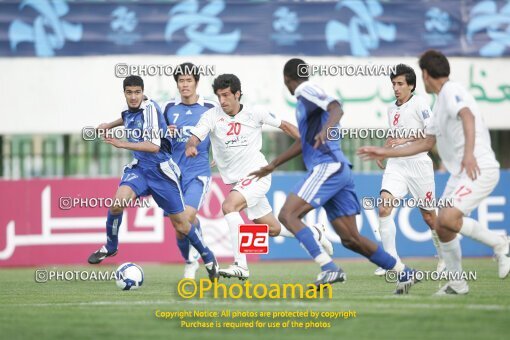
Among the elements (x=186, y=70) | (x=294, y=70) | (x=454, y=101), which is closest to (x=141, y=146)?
(x=186, y=70)

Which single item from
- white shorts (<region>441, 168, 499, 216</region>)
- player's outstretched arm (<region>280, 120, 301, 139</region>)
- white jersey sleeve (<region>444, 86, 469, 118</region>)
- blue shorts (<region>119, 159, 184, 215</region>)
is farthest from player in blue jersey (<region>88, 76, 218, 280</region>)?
white jersey sleeve (<region>444, 86, 469, 118</region>)

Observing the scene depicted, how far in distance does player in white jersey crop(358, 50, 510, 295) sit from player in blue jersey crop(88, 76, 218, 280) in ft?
12.1

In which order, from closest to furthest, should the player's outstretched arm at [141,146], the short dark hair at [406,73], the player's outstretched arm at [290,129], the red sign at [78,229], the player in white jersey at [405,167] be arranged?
the player's outstretched arm at [141,146] < the player's outstretched arm at [290,129] < the short dark hair at [406,73] < the player in white jersey at [405,167] < the red sign at [78,229]

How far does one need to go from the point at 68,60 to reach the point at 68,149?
83.7 inches

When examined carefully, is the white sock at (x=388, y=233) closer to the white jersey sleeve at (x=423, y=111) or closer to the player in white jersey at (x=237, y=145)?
the white jersey sleeve at (x=423, y=111)

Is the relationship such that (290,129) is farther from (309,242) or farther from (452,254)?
(452,254)

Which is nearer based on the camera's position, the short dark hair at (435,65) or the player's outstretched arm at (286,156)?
the short dark hair at (435,65)

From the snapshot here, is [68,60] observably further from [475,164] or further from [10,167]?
[475,164]

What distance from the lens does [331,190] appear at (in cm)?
1005

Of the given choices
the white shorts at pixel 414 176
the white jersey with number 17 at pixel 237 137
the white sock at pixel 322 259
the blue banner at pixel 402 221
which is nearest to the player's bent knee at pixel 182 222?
the white jersey with number 17 at pixel 237 137

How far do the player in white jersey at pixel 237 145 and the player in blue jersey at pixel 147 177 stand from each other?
0.46m

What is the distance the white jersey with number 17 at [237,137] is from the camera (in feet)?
42.5

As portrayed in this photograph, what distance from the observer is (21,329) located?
8281mm

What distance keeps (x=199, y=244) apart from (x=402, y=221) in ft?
25.4
